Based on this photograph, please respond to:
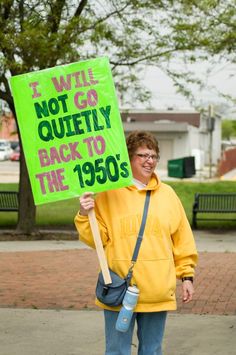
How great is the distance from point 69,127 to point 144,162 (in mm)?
481

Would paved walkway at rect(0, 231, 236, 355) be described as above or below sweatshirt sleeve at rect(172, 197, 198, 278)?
below

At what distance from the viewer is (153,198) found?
14.5 feet

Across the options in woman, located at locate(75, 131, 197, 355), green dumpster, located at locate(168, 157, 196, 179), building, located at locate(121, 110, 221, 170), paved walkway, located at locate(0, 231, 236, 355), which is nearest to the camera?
woman, located at locate(75, 131, 197, 355)

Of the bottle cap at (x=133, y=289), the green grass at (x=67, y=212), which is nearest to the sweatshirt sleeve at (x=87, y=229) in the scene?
the bottle cap at (x=133, y=289)

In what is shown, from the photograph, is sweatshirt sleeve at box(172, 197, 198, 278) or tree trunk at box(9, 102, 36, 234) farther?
tree trunk at box(9, 102, 36, 234)

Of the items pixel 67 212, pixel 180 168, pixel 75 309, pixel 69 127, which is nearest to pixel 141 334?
pixel 69 127

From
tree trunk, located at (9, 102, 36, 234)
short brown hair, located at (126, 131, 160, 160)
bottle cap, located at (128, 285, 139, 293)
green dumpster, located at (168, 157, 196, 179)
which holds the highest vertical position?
short brown hair, located at (126, 131, 160, 160)

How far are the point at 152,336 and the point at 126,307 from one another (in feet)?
1.03

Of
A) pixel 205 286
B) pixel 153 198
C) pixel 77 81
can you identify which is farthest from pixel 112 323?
pixel 205 286

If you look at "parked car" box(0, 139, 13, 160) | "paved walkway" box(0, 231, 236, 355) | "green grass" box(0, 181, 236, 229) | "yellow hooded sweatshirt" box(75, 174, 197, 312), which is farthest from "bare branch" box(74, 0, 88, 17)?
"parked car" box(0, 139, 13, 160)

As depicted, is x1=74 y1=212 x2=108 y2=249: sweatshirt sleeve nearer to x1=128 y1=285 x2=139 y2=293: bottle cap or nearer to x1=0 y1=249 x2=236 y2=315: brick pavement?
x1=128 y1=285 x2=139 y2=293: bottle cap

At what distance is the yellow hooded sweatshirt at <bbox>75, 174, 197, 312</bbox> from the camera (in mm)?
4348

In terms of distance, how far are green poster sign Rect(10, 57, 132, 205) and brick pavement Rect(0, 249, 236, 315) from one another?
3741mm

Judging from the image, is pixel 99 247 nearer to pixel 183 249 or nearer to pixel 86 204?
pixel 86 204
